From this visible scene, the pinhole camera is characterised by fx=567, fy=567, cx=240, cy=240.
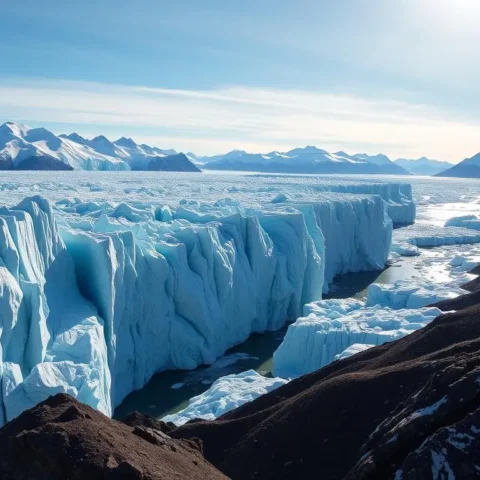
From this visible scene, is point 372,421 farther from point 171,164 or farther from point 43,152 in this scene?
point 171,164

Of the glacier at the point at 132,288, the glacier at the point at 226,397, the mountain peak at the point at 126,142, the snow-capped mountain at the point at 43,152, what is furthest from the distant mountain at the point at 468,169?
the glacier at the point at 226,397

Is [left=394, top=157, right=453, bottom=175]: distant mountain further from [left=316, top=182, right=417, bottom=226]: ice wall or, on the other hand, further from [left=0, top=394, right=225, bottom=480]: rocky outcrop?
[left=0, top=394, right=225, bottom=480]: rocky outcrop

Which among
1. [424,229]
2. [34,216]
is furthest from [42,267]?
[424,229]

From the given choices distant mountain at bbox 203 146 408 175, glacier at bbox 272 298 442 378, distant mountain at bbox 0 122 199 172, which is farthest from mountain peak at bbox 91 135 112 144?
glacier at bbox 272 298 442 378

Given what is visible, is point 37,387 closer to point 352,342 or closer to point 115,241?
point 115,241

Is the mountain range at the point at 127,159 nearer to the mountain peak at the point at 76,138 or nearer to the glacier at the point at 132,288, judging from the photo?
the mountain peak at the point at 76,138

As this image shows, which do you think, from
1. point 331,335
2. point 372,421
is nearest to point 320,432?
point 372,421
